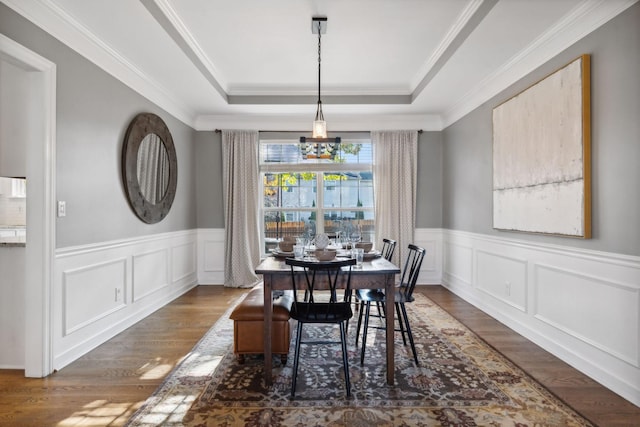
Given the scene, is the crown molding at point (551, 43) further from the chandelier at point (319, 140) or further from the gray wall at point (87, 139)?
the gray wall at point (87, 139)

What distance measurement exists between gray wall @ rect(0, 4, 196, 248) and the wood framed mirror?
3.0 inches

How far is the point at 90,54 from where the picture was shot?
10.3 ft

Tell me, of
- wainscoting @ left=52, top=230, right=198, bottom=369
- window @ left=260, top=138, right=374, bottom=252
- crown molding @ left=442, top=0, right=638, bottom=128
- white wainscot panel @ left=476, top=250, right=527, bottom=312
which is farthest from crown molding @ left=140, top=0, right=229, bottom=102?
white wainscot panel @ left=476, top=250, right=527, bottom=312

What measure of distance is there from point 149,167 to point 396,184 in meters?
3.43

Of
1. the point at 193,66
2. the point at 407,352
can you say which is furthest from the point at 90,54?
the point at 407,352

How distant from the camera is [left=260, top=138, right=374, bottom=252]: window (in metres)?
5.91

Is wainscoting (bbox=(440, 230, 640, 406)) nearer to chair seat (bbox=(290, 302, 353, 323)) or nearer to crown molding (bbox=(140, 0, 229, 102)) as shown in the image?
chair seat (bbox=(290, 302, 353, 323))

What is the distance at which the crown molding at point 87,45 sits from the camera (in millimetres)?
2523

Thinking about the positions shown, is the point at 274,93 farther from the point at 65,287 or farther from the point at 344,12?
the point at 65,287

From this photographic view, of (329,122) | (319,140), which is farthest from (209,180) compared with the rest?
(319,140)

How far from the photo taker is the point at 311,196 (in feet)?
19.5

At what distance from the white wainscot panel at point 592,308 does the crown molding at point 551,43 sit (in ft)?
5.87

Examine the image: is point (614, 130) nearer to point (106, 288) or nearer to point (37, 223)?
point (37, 223)

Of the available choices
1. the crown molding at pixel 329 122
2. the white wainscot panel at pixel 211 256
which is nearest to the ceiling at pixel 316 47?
the crown molding at pixel 329 122
